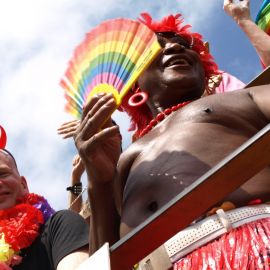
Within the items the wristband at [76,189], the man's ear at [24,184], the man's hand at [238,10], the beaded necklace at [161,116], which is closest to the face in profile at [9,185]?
the man's ear at [24,184]

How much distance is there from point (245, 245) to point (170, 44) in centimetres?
132

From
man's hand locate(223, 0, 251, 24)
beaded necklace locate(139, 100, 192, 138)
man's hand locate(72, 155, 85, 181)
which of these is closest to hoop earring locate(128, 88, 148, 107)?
beaded necklace locate(139, 100, 192, 138)

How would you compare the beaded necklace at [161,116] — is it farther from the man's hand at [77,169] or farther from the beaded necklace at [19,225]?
the man's hand at [77,169]

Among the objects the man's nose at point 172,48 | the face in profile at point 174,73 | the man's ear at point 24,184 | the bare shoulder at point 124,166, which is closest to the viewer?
the bare shoulder at point 124,166

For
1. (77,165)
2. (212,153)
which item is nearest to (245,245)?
(212,153)

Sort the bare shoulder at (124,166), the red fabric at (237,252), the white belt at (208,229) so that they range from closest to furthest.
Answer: the red fabric at (237,252)
the white belt at (208,229)
the bare shoulder at (124,166)

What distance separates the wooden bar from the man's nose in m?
1.29

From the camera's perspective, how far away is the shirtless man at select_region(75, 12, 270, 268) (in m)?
1.60

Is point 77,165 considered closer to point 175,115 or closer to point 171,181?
point 175,115

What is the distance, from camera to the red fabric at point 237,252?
47.5 inches

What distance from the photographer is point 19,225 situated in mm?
2393

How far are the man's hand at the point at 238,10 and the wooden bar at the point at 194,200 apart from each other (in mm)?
2269

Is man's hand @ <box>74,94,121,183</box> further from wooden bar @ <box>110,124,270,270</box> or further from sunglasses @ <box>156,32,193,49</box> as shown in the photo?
sunglasses @ <box>156,32,193,49</box>

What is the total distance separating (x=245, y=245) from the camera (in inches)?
49.2
